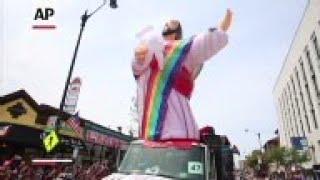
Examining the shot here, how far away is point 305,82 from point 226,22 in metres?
40.6

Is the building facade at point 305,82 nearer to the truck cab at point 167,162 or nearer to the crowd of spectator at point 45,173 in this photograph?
the crowd of spectator at point 45,173

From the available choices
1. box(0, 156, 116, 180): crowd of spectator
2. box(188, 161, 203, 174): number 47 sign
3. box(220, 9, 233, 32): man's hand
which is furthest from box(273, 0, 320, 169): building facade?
box(188, 161, 203, 174): number 47 sign

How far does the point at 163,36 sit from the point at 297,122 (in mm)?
46794

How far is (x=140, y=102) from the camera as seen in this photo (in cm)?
1112

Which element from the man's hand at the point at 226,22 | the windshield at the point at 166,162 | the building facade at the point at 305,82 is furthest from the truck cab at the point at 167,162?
the building facade at the point at 305,82

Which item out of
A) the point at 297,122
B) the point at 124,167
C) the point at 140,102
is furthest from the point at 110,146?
the point at 297,122

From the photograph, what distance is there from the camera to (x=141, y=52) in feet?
35.4

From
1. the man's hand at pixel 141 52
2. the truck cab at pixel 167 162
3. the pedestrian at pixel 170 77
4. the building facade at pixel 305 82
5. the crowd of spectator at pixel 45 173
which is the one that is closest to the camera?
the truck cab at pixel 167 162

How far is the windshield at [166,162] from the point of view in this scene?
26.8ft

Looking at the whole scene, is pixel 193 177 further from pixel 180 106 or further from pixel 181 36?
pixel 181 36

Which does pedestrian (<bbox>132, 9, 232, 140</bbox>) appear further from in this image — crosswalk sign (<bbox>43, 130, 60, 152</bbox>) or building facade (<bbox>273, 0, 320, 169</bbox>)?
building facade (<bbox>273, 0, 320, 169</bbox>)

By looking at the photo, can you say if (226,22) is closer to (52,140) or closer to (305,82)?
(52,140)

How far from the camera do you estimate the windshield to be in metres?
8.18

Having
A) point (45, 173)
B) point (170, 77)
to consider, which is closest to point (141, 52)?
point (170, 77)
